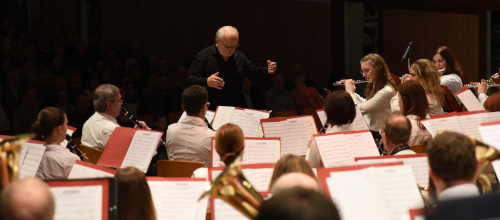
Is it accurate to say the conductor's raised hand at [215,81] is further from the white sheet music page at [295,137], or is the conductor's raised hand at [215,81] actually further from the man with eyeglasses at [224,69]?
the white sheet music page at [295,137]

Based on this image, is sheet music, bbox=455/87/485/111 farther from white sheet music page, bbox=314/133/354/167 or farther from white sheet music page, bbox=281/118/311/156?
white sheet music page, bbox=314/133/354/167

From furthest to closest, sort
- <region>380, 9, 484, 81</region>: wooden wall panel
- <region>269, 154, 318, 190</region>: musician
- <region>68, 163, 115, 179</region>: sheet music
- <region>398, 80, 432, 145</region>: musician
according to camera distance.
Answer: <region>380, 9, 484, 81</region>: wooden wall panel, <region>398, 80, 432, 145</region>: musician, <region>68, 163, 115, 179</region>: sheet music, <region>269, 154, 318, 190</region>: musician

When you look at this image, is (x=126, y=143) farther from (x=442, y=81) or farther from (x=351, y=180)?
(x=442, y=81)

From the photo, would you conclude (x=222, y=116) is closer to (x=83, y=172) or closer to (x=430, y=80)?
(x=430, y=80)

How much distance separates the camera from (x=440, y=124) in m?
4.35

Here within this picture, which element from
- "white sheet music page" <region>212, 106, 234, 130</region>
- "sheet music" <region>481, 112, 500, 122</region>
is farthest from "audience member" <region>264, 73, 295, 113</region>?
"sheet music" <region>481, 112, 500, 122</region>

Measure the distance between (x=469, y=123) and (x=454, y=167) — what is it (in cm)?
220

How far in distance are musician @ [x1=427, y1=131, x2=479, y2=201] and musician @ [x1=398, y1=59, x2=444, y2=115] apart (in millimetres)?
2881

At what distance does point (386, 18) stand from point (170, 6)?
11.6 ft

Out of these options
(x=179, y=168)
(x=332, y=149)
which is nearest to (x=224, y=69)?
(x=179, y=168)

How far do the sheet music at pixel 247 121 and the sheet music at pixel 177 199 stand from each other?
1.77 meters

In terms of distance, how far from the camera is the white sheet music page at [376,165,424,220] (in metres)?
2.79

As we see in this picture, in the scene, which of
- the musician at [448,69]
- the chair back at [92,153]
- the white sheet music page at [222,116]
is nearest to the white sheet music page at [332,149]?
the white sheet music page at [222,116]

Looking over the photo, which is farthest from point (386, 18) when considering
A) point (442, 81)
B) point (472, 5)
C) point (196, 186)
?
point (196, 186)
